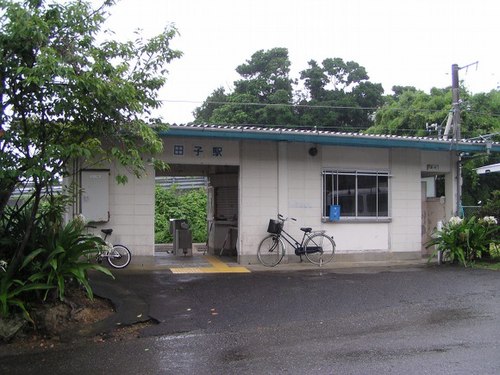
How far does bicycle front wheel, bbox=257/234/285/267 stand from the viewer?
40.5 feet

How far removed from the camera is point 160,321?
692 cm

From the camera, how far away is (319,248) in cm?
1262

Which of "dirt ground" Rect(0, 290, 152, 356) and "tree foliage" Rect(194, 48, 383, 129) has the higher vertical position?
"tree foliage" Rect(194, 48, 383, 129)

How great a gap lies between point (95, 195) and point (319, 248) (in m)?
5.65

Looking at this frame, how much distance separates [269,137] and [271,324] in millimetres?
5853

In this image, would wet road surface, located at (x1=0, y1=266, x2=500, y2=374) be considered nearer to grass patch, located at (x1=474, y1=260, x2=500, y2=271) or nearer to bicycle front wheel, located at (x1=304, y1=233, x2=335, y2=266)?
grass patch, located at (x1=474, y1=260, x2=500, y2=271)

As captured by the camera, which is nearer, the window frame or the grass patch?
the grass patch

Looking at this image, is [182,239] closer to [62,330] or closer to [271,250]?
[271,250]

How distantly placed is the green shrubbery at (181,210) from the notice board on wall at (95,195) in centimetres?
772

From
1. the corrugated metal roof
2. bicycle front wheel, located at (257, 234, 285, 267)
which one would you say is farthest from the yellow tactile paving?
the corrugated metal roof

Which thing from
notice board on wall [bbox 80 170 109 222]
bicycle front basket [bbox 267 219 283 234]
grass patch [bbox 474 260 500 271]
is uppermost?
notice board on wall [bbox 80 170 109 222]

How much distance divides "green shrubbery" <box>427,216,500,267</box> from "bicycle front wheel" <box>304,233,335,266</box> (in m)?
2.93

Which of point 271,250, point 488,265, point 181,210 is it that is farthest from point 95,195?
point 488,265

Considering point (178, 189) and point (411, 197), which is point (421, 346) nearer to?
point (411, 197)
